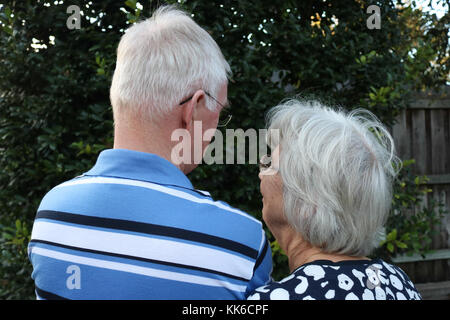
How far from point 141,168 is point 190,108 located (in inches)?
9.0

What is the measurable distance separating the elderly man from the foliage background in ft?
3.70

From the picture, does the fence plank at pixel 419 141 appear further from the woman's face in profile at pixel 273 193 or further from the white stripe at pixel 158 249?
the white stripe at pixel 158 249

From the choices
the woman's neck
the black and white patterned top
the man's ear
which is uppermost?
the man's ear

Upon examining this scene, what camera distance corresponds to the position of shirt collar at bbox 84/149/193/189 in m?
1.09

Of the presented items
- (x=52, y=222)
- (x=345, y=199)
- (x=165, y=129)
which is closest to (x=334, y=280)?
(x=345, y=199)

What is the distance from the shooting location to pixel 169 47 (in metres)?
1.18

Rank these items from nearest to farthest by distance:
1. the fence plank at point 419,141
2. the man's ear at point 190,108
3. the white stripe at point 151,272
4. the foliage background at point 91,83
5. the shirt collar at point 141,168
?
the white stripe at point 151,272
the shirt collar at point 141,168
the man's ear at point 190,108
the foliage background at point 91,83
the fence plank at point 419,141

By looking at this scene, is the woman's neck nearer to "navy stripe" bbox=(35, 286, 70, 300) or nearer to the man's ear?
the man's ear

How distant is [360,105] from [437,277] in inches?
140


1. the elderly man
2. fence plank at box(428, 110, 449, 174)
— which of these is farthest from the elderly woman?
fence plank at box(428, 110, 449, 174)

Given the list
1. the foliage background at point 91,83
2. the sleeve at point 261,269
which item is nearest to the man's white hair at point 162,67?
the sleeve at point 261,269

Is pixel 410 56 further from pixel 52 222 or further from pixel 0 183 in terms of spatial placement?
pixel 0 183

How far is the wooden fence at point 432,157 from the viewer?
4.96 metres

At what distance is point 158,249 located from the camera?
99 centimetres
